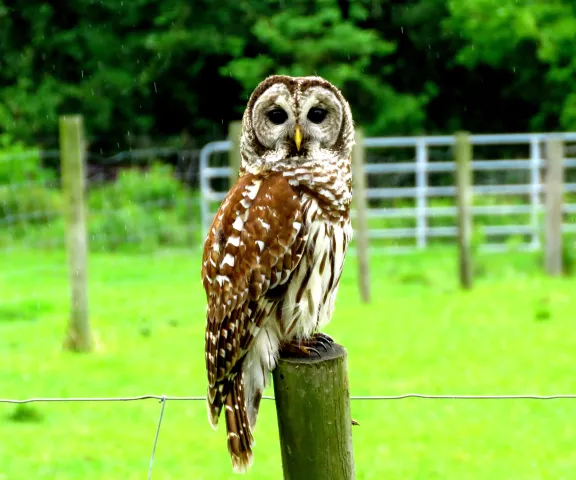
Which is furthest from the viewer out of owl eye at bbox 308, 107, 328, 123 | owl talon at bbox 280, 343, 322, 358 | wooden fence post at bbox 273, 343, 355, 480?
owl eye at bbox 308, 107, 328, 123

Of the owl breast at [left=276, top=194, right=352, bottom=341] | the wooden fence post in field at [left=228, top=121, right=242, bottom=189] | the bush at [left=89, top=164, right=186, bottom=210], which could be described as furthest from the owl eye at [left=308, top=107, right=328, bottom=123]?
the bush at [left=89, top=164, right=186, bottom=210]

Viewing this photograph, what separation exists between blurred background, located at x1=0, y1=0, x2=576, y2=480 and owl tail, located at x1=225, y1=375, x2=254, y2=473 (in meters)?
2.29

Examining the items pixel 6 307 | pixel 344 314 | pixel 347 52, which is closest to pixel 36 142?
pixel 347 52

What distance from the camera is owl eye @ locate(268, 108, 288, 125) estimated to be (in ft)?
Result: 12.6

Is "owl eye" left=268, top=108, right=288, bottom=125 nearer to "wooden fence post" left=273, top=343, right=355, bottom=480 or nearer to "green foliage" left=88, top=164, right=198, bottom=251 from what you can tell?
"wooden fence post" left=273, top=343, right=355, bottom=480

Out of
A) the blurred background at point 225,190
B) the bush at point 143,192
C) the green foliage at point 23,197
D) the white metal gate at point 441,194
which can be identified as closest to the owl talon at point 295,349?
the blurred background at point 225,190

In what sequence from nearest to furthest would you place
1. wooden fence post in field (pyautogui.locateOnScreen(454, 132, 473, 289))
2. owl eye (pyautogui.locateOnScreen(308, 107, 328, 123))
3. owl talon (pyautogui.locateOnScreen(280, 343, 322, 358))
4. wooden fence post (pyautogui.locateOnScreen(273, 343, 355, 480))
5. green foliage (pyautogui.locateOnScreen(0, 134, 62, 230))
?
wooden fence post (pyautogui.locateOnScreen(273, 343, 355, 480)) → owl talon (pyautogui.locateOnScreen(280, 343, 322, 358)) → owl eye (pyautogui.locateOnScreen(308, 107, 328, 123)) → wooden fence post in field (pyautogui.locateOnScreen(454, 132, 473, 289)) → green foliage (pyautogui.locateOnScreen(0, 134, 62, 230))

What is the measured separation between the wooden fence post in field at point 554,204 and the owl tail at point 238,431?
31.8ft

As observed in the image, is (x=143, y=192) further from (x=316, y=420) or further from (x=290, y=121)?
(x=316, y=420)

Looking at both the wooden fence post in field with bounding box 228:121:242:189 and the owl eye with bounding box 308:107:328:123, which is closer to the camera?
the owl eye with bounding box 308:107:328:123

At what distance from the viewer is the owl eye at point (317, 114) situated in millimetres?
3889

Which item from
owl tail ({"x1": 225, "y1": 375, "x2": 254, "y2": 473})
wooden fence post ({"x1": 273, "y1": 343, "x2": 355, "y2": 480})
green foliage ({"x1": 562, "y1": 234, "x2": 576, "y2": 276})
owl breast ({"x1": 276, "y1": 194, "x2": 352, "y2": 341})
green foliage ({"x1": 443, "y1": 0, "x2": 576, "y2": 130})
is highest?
green foliage ({"x1": 443, "y1": 0, "x2": 576, "y2": 130})

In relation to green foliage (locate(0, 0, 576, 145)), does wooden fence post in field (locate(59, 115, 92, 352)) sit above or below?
below

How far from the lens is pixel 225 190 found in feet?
76.6
